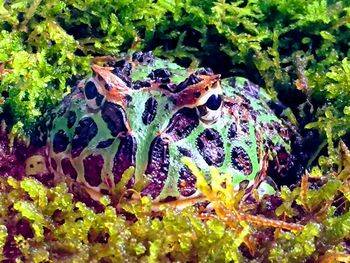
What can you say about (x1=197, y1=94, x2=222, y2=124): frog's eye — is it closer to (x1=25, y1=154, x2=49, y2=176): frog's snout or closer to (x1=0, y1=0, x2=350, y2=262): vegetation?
Result: (x1=0, y1=0, x2=350, y2=262): vegetation

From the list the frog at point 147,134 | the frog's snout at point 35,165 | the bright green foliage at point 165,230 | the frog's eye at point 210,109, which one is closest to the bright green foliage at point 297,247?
the bright green foliage at point 165,230

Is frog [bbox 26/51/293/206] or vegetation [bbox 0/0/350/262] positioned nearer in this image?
vegetation [bbox 0/0/350/262]

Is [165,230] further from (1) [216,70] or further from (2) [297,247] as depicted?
(1) [216,70]

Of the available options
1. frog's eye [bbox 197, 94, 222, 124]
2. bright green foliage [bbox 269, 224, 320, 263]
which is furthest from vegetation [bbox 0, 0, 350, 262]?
frog's eye [bbox 197, 94, 222, 124]

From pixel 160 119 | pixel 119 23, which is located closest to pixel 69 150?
pixel 160 119

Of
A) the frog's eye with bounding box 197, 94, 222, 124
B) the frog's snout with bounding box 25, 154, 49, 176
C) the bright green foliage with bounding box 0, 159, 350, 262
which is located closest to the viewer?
the bright green foliage with bounding box 0, 159, 350, 262

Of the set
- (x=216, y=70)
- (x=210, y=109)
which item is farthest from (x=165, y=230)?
(x=216, y=70)
